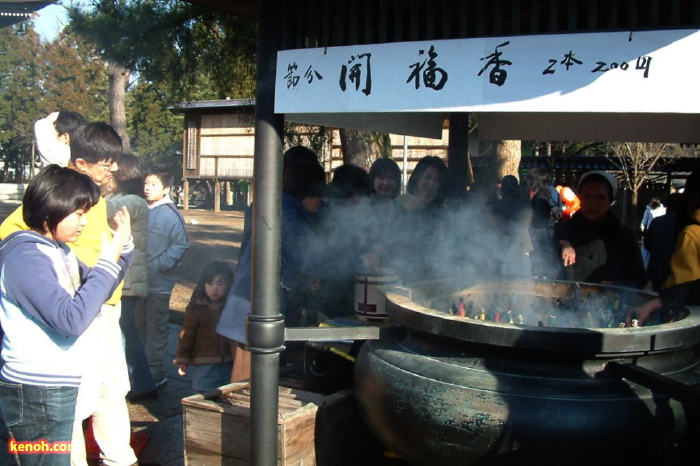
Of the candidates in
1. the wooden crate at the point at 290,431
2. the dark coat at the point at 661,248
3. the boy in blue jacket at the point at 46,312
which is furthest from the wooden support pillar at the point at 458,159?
the boy in blue jacket at the point at 46,312

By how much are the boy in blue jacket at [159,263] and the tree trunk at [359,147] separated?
2.75 meters

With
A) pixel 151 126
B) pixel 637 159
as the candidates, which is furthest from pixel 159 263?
pixel 151 126

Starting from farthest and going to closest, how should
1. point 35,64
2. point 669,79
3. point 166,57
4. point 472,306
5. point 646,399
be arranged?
point 35,64 < point 166,57 < point 472,306 < point 646,399 < point 669,79

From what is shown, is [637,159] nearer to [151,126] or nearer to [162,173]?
[162,173]

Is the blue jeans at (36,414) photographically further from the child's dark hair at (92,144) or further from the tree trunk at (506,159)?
the tree trunk at (506,159)

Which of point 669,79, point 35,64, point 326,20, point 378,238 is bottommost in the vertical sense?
point 378,238

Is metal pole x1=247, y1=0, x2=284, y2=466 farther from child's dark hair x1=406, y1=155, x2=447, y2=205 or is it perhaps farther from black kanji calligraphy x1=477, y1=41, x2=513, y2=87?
child's dark hair x1=406, y1=155, x2=447, y2=205

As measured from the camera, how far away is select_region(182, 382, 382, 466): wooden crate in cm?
311

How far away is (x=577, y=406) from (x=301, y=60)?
6.05 feet

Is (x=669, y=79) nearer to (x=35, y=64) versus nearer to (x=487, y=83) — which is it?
(x=487, y=83)

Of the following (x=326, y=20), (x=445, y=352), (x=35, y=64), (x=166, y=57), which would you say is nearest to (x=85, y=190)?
(x=326, y=20)

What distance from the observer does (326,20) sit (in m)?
2.92

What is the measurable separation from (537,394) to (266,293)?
122cm

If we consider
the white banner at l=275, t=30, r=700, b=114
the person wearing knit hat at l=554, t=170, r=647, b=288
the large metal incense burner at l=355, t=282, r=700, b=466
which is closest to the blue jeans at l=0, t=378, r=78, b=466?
the large metal incense burner at l=355, t=282, r=700, b=466
